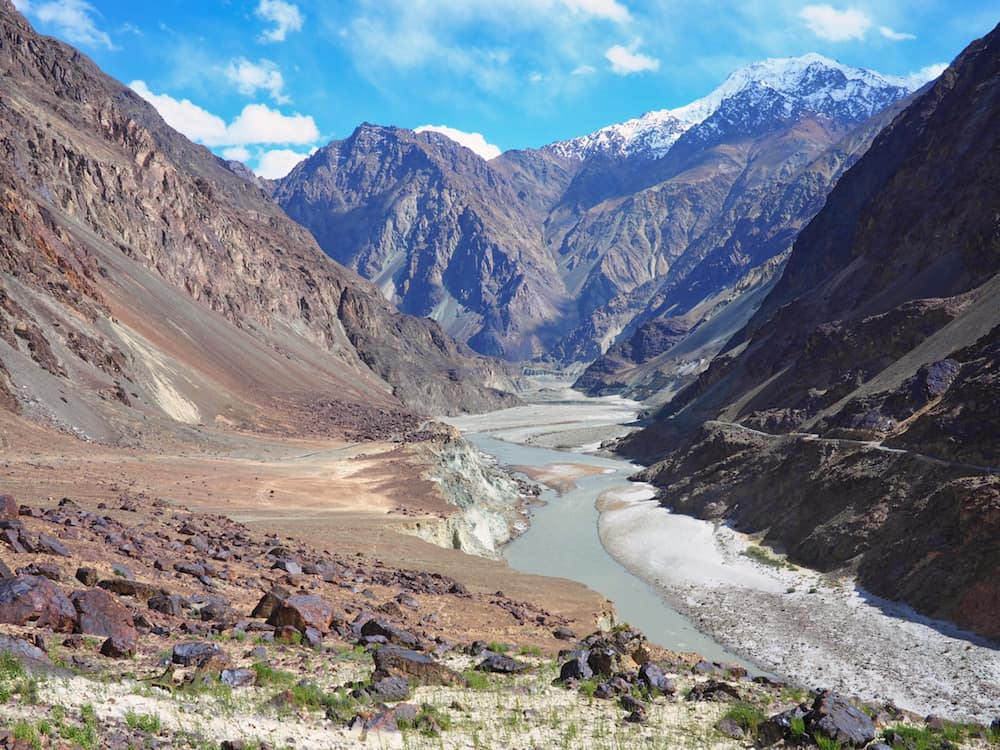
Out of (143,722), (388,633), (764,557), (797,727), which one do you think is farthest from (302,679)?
(764,557)

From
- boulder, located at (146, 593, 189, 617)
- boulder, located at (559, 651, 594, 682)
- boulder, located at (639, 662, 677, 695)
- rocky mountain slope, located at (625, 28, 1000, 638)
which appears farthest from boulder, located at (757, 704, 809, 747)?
rocky mountain slope, located at (625, 28, 1000, 638)

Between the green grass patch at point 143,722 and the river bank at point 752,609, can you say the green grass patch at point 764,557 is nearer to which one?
the river bank at point 752,609

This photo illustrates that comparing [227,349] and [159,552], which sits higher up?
[227,349]

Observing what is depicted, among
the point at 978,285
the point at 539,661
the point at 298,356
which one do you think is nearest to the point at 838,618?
the point at 539,661

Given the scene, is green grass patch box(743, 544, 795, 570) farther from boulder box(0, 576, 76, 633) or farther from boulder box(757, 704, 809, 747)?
boulder box(0, 576, 76, 633)

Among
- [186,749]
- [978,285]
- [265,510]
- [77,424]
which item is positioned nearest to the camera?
[186,749]

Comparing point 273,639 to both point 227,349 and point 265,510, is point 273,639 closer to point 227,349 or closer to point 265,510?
point 265,510

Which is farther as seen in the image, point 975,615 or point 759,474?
point 759,474
